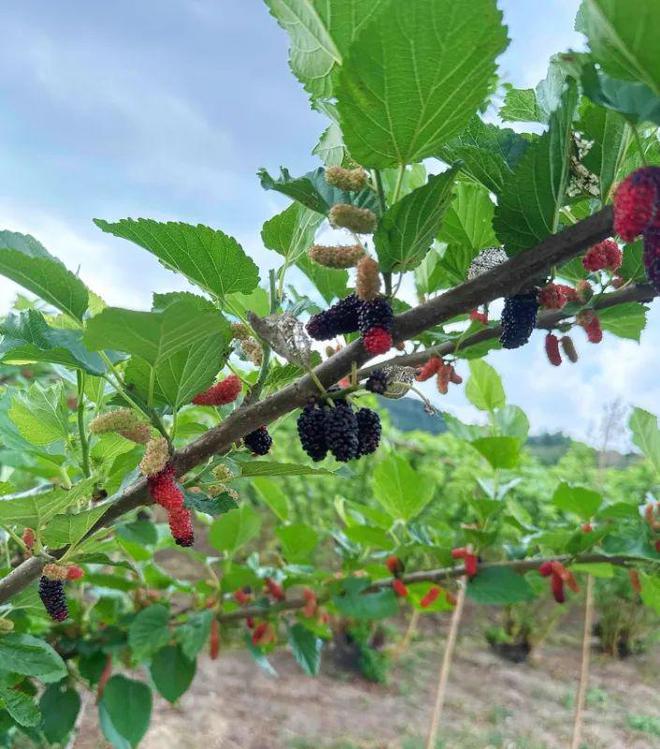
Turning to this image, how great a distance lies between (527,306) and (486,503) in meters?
0.69

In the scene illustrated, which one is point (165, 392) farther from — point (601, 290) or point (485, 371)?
point (485, 371)

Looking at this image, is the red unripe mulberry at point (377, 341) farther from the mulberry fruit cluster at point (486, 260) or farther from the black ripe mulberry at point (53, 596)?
the black ripe mulberry at point (53, 596)

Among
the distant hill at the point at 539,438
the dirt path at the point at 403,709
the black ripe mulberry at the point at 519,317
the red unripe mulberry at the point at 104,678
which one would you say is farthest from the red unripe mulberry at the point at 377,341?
the distant hill at the point at 539,438

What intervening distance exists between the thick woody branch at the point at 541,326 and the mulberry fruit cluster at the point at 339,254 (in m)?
0.09

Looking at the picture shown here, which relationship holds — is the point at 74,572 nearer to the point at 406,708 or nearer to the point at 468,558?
the point at 468,558

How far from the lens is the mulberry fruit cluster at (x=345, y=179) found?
47 centimetres

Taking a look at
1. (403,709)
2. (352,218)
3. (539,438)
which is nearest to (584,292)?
(352,218)

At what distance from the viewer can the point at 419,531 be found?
1254 millimetres

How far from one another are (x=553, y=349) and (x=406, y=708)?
2926mm

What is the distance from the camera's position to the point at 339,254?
0.51m

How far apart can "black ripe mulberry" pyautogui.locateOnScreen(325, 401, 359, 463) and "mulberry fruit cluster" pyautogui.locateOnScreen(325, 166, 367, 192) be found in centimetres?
15

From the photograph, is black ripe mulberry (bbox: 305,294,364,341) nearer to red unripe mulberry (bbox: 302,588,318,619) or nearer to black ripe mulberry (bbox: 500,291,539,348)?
black ripe mulberry (bbox: 500,291,539,348)

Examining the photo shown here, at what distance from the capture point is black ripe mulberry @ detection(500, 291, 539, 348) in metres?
0.52

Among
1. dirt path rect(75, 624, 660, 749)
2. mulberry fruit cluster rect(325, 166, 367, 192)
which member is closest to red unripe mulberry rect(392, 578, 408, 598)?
mulberry fruit cluster rect(325, 166, 367, 192)
